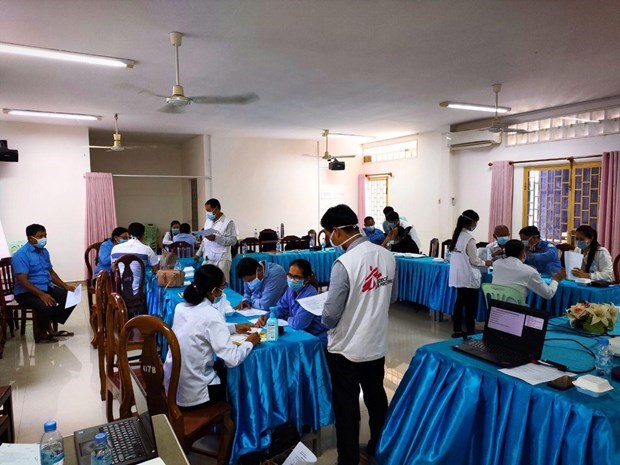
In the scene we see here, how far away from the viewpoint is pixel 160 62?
3.89 m

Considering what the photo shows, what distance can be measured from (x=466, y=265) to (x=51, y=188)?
707 cm

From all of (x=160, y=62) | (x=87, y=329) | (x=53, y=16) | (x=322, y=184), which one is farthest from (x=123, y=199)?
(x=53, y=16)

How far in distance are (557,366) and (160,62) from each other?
3.91m

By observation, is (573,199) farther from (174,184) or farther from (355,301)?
(174,184)

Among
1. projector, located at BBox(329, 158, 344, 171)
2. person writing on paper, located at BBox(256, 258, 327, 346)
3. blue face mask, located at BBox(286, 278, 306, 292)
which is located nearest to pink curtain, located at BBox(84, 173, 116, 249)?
projector, located at BBox(329, 158, 344, 171)

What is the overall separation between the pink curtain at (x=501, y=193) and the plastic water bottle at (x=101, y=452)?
7073 millimetres

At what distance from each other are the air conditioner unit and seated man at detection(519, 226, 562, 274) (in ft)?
9.60

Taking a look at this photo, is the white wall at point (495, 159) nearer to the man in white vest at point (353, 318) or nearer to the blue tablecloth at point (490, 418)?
the blue tablecloth at point (490, 418)

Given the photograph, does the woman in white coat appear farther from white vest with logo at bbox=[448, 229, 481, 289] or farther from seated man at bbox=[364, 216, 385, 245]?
seated man at bbox=[364, 216, 385, 245]

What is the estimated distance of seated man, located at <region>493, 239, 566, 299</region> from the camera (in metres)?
3.37

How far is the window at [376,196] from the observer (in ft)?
32.1

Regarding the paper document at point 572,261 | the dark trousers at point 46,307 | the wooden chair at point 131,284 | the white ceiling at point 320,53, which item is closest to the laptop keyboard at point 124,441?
the white ceiling at point 320,53

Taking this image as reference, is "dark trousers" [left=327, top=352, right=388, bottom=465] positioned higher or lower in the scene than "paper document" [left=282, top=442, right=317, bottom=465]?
higher

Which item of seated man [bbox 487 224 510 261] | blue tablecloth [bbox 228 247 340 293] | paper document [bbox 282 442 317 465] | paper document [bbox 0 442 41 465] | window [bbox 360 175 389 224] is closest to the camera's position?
paper document [bbox 0 442 41 465]
